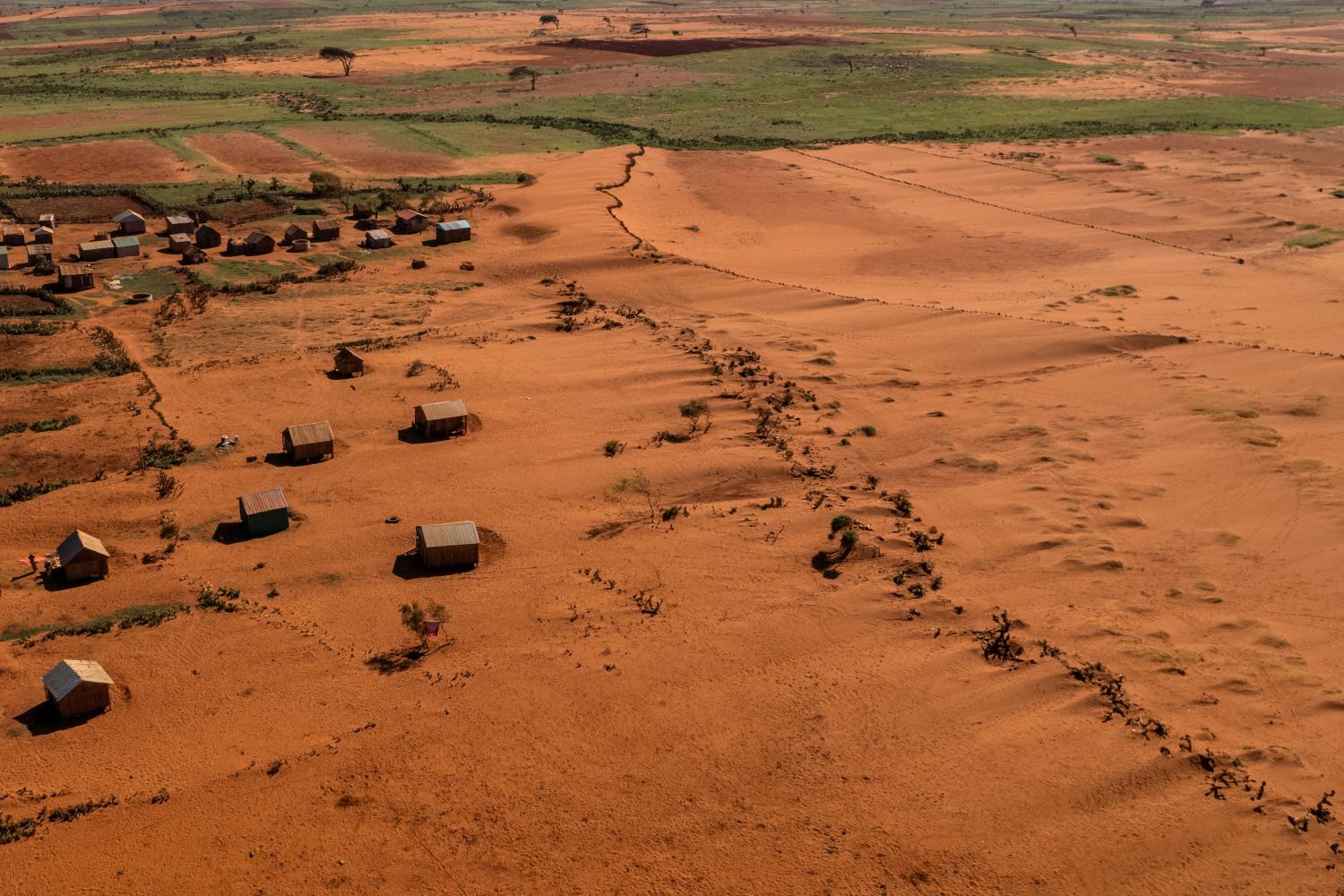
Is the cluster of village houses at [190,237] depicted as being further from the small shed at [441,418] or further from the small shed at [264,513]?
the small shed at [264,513]

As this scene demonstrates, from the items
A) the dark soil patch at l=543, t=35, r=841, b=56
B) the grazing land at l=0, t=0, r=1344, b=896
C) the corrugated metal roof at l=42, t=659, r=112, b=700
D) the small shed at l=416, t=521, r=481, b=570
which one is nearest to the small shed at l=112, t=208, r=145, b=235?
the grazing land at l=0, t=0, r=1344, b=896

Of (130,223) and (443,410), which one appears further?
(130,223)

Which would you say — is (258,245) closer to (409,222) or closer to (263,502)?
(409,222)

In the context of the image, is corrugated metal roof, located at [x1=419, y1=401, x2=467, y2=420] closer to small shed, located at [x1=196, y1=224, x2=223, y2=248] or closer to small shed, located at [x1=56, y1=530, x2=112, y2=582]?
small shed, located at [x1=56, y1=530, x2=112, y2=582]

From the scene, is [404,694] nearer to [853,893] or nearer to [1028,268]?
[853,893]

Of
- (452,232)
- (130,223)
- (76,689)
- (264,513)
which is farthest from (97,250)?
(76,689)

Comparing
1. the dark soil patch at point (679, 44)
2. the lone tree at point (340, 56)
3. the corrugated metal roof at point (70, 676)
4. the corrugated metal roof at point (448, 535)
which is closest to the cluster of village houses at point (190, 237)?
the corrugated metal roof at point (448, 535)

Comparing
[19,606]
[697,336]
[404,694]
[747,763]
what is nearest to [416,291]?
[697,336]
